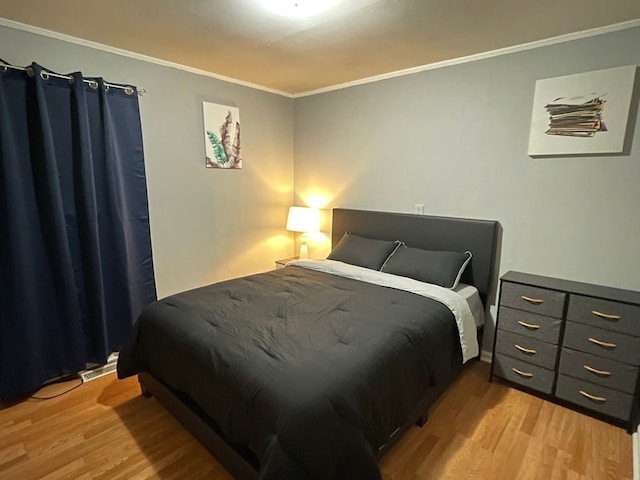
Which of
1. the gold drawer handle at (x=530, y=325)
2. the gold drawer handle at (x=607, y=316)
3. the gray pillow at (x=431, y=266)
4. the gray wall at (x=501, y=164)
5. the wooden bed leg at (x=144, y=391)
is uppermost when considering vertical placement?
the gray wall at (x=501, y=164)

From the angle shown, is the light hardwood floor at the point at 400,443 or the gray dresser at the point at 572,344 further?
the gray dresser at the point at 572,344

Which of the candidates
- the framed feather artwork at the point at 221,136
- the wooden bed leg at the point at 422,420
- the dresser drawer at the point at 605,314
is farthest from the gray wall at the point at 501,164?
the wooden bed leg at the point at 422,420

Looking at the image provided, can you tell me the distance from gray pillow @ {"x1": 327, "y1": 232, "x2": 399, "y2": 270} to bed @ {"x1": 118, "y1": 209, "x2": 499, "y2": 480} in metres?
0.28

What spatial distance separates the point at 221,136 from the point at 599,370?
3.41 metres

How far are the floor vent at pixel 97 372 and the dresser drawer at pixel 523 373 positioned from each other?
2.89 m

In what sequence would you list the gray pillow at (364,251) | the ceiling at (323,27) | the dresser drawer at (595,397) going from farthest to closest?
the gray pillow at (364,251), the dresser drawer at (595,397), the ceiling at (323,27)

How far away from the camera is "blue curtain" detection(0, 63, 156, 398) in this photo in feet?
6.89

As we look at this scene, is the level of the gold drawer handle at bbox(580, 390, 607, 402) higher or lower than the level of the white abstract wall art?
lower

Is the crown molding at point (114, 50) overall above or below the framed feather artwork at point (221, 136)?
above

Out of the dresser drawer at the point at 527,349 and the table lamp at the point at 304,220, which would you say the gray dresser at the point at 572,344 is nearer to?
the dresser drawer at the point at 527,349

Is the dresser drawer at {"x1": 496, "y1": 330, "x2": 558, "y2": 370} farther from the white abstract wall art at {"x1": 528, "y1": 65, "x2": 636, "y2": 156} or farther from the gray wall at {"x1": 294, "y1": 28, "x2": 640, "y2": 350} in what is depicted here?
the white abstract wall art at {"x1": 528, "y1": 65, "x2": 636, "y2": 156}

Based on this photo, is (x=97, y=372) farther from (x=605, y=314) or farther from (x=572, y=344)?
(x=605, y=314)

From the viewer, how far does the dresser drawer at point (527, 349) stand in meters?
2.17

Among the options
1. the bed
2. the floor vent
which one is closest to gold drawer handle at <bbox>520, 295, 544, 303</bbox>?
the bed
